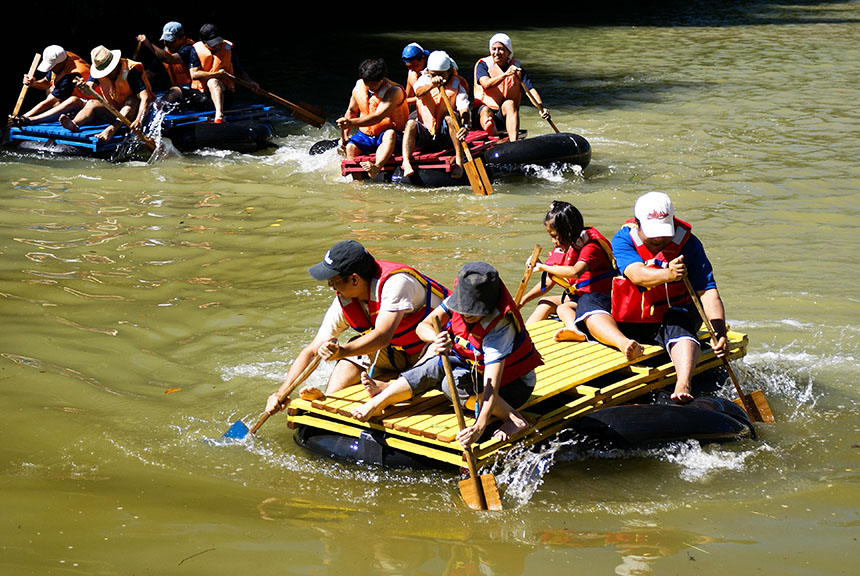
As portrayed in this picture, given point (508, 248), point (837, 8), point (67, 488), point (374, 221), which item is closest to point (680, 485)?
point (67, 488)

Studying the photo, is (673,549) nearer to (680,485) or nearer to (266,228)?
(680,485)

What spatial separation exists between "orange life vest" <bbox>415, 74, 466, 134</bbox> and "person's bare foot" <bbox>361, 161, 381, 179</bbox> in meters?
0.73

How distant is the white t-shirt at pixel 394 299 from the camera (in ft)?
17.9

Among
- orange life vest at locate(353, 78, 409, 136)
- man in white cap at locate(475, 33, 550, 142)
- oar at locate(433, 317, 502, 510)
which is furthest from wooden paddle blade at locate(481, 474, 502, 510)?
man in white cap at locate(475, 33, 550, 142)

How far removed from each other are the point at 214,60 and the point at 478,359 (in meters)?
9.35

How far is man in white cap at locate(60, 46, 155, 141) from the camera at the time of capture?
1284 centimetres

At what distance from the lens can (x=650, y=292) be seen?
613 centimetres

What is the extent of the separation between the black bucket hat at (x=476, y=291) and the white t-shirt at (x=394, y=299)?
49cm

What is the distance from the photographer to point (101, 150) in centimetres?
1273

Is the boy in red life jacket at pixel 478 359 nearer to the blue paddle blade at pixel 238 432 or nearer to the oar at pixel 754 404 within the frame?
the blue paddle blade at pixel 238 432

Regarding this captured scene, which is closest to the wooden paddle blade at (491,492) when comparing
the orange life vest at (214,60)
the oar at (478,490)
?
the oar at (478,490)

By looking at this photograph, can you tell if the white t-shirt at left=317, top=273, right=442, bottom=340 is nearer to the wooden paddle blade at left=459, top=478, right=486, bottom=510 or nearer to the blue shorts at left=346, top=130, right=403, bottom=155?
the wooden paddle blade at left=459, top=478, right=486, bottom=510

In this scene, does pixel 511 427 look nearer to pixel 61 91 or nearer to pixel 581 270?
pixel 581 270

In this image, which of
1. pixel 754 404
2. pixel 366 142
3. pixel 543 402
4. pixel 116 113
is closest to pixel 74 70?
pixel 116 113
